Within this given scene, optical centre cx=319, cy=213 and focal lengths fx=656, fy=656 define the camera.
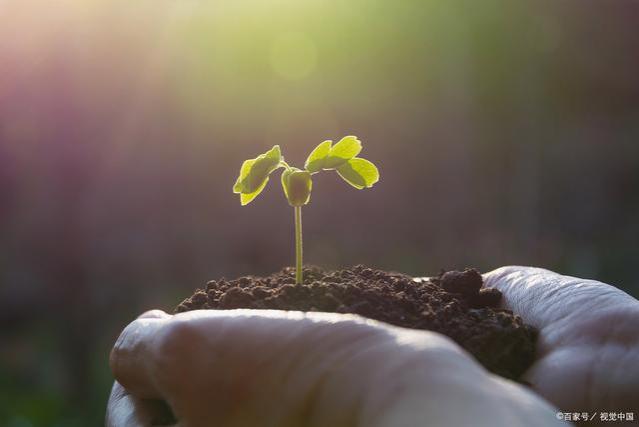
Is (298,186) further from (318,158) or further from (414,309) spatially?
(414,309)

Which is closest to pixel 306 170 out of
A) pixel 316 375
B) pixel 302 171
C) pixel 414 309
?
pixel 302 171

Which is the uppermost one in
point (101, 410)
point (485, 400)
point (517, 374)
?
point (485, 400)

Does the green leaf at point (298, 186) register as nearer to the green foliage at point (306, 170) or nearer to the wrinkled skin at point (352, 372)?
the green foliage at point (306, 170)

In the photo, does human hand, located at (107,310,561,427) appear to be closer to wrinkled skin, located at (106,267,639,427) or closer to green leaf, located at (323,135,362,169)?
wrinkled skin, located at (106,267,639,427)

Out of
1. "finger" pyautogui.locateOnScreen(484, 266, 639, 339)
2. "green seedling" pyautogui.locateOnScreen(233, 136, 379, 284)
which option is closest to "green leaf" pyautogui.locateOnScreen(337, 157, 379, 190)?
"green seedling" pyautogui.locateOnScreen(233, 136, 379, 284)

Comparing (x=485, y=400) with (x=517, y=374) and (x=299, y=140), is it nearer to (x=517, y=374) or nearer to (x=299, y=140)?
(x=517, y=374)

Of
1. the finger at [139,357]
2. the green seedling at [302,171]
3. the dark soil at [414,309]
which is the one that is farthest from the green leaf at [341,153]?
the finger at [139,357]

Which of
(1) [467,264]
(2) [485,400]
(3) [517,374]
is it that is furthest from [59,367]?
(2) [485,400]
